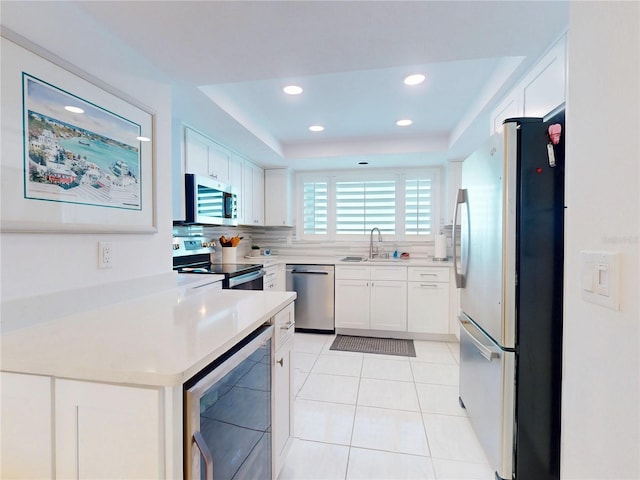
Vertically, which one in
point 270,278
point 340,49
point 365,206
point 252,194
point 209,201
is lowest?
point 270,278

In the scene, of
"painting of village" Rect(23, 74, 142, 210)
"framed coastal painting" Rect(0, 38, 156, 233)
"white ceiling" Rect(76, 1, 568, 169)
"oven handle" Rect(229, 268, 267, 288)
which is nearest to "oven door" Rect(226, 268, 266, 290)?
"oven handle" Rect(229, 268, 267, 288)

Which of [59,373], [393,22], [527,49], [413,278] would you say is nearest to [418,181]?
[413,278]

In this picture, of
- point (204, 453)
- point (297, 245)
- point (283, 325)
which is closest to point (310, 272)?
point (297, 245)

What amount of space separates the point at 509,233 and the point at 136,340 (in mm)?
1569

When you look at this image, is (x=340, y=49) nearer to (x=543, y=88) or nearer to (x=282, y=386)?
(x=543, y=88)

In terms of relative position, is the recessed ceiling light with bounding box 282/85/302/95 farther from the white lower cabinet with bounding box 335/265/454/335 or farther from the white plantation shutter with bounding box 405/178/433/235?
the white plantation shutter with bounding box 405/178/433/235

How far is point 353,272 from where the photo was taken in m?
3.71

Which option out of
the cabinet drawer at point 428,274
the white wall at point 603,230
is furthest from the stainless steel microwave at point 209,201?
the white wall at point 603,230

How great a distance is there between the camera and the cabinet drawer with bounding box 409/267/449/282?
138 inches

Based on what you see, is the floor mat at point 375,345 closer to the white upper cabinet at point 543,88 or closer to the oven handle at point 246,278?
the oven handle at point 246,278

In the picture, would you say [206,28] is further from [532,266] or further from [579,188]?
[532,266]

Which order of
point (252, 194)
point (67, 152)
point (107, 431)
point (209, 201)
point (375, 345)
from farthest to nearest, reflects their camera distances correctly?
point (252, 194) < point (375, 345) < point (209, 201) < point (67, 152) < point (107, 431)

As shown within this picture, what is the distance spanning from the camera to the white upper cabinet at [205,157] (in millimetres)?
2512

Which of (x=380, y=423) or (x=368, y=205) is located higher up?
(x=368, y=205)
